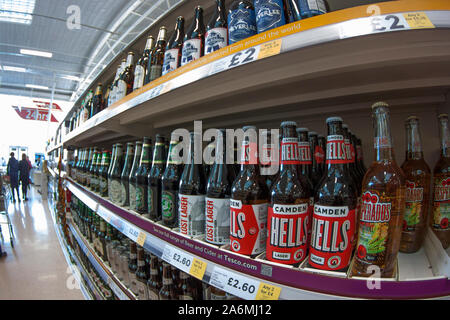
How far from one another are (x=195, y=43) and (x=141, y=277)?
1290 mm

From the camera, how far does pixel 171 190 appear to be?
106 cm

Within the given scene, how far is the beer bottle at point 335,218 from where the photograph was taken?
0.55m

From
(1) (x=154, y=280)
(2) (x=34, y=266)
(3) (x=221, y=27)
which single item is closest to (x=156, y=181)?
(1) (x=154, y=280)

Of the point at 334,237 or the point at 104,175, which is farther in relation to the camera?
the point at 104,175

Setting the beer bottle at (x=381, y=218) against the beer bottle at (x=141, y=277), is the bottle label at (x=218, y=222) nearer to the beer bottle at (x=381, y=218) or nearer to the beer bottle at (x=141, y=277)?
the beer bottle at (x=381, y=218)

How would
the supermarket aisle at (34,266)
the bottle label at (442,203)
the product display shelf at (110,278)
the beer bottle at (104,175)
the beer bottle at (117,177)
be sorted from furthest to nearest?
the supermarket aisle at (34,266) → the beer bottle at (104,175) → the beer bottle at (117,177) → the product display shelf at (110,278) → the bottle label at (442,203)

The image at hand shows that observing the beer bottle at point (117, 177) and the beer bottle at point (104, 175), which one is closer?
the beer bottle at point (117, 177)

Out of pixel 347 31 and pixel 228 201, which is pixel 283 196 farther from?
pixel 347 31

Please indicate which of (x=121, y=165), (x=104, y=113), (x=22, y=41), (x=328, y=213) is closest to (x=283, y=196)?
(x=328, y=213)

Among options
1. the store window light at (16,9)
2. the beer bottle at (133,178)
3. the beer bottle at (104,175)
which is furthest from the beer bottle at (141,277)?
the store window light at (16,9)

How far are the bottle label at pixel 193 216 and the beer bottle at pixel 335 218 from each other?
Answer: 416mm

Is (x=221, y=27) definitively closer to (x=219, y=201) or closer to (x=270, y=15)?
(x=270, y=15)

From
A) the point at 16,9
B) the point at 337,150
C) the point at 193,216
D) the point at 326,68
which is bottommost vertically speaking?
the point at 193,216
